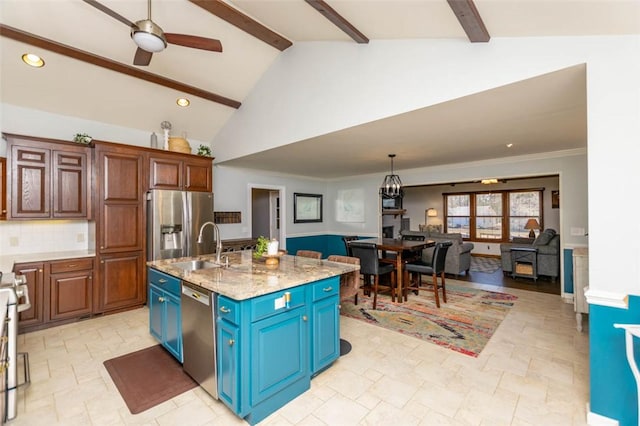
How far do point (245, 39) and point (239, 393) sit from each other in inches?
148

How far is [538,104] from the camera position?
8.54ft

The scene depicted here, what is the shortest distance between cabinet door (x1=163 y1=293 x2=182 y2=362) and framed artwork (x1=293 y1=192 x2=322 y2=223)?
14.5ft

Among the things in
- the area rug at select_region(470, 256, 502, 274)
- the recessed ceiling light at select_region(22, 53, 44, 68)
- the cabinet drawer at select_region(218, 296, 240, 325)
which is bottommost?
the area rug at select_region(470, 256, 502, 274)

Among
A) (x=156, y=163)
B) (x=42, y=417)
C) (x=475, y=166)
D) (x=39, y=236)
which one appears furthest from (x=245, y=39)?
(x=475, y=166)

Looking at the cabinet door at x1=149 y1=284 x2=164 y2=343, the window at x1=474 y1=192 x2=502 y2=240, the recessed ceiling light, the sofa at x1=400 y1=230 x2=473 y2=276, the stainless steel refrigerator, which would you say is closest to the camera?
the cabinet door at x1=149 y1=284 x2=164 y2=343

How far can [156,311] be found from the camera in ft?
9.45

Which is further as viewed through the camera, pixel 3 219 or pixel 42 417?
pixel 3 219

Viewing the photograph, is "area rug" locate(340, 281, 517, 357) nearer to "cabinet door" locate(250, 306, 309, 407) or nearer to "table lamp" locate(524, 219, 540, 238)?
"cabinet door" locate(250, 306, 309, 407)

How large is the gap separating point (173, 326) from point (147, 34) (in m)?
2.32

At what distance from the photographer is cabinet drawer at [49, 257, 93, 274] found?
340 centimetres

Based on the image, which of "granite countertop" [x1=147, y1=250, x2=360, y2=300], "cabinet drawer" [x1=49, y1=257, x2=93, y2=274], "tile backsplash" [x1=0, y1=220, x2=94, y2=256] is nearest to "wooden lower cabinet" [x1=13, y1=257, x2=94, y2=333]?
"cabinet drawer" [x1=49, y1=257, x2=93, y2=274]

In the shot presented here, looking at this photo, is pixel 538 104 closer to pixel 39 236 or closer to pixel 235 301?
pixel 235 301

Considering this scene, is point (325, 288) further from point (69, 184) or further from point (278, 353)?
point (69, 184)

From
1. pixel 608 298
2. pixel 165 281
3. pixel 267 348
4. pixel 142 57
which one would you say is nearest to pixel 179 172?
pixel 142 57
